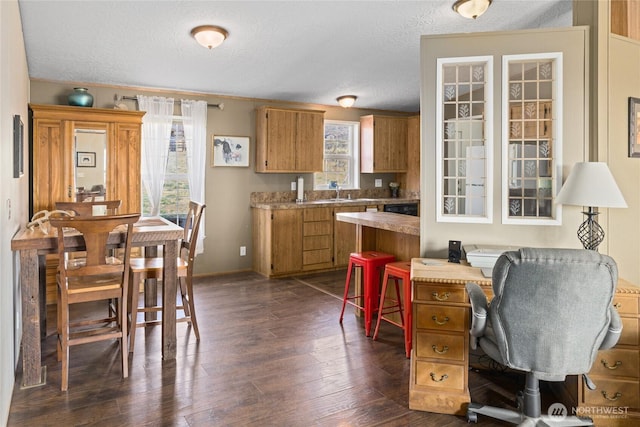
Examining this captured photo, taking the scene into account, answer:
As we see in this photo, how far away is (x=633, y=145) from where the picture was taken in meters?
2.69

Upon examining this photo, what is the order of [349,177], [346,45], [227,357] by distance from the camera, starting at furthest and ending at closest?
[349,177] → [346,45] → [227,357]

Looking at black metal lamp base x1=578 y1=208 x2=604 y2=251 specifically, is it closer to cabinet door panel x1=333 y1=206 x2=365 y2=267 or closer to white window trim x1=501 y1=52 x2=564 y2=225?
white window trim x1=501 y1=52 x2=564 y2=225

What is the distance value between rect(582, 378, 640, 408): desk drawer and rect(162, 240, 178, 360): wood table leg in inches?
101

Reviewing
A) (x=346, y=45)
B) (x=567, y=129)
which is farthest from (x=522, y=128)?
(x=346, y=45)

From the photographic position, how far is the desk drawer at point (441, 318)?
241 centimetres

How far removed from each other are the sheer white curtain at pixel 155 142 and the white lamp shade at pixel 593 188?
4415 mm

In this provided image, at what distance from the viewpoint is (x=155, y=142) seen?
529 centimetres

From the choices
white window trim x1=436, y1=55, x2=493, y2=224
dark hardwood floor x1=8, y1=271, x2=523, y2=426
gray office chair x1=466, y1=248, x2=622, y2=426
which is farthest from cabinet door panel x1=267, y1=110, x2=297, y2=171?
gray office chair x1=466, y1=248, x2=622, y2=426

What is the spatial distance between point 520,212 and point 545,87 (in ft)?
2.63

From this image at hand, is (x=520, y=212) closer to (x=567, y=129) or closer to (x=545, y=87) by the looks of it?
(x=567, y=129)

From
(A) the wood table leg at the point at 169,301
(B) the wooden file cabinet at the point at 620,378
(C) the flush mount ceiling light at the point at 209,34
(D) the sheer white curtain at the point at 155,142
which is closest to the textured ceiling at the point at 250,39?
(C) the flush mount ceiling light at the point at 209,34

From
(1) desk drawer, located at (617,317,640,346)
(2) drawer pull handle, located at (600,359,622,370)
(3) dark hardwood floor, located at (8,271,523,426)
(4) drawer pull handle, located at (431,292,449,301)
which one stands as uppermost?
(4) drawer pull handle, located at (431,292,449,301)

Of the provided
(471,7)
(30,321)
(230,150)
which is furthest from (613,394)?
(230,150)

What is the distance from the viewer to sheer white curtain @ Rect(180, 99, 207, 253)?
5.51m
